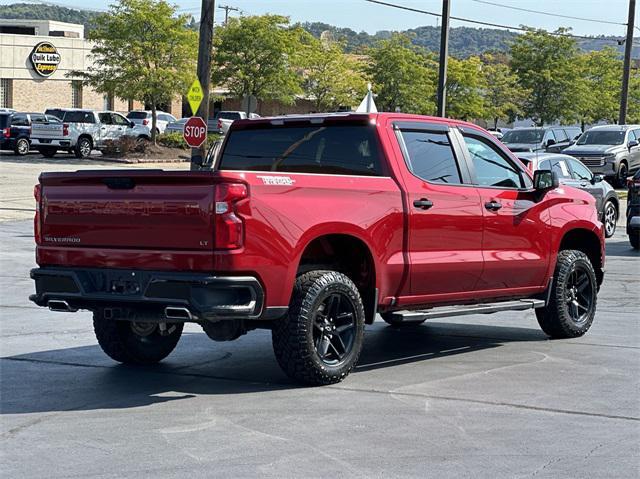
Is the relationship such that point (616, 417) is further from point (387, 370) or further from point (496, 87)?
point (496, 87)

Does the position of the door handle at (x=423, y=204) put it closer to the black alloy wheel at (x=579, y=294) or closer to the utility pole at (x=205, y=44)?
the black alloy wheel at (x=579, y=294)

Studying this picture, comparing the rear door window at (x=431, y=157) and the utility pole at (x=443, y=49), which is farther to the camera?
the utility pole at (x=443, y=49)

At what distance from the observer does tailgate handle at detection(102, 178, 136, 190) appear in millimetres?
8086

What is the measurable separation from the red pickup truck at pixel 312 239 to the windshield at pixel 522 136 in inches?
1205

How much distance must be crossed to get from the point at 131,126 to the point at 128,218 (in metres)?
42.2

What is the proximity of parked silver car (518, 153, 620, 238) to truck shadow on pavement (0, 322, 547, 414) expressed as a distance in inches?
461

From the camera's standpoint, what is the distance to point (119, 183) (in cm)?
814

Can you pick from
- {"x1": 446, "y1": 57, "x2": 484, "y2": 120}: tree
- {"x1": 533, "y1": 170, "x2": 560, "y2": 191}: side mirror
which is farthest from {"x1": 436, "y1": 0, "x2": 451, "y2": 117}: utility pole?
{"x1": 446, "y1": 57, "x2": 484, "y2": 120}: tree

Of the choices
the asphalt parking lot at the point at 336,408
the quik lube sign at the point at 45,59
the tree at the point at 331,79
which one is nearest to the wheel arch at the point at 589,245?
the asphalt parking lot at the point at 336,408

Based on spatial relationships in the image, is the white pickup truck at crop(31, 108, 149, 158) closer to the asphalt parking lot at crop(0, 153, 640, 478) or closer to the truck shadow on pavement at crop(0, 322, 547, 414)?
the asphalt parking lot at crop(0, 153, 640, 478)

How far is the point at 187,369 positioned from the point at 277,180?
200cm

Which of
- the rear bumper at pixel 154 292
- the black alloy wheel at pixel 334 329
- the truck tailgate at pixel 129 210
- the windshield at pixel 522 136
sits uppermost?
the windshield at pixel 522 136

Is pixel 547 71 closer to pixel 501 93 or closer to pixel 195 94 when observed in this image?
pixel 501 93

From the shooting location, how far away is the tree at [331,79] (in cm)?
6072
